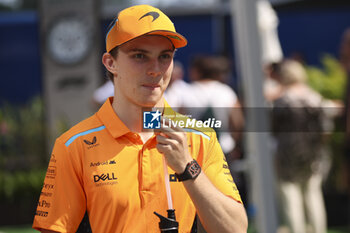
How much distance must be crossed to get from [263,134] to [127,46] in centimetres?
304

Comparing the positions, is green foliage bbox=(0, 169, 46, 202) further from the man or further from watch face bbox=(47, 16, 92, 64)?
the man

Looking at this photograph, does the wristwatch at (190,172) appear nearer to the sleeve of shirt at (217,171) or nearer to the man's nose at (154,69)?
the sleeve of shirt at (217,171)

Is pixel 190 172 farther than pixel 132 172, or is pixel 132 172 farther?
pixel 132 172

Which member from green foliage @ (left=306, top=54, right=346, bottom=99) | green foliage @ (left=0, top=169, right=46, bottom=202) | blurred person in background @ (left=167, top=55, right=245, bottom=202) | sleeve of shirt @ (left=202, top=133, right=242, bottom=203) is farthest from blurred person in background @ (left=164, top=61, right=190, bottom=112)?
sleeve of shirt @ (left=202, top=133, right=242, bottom=203)

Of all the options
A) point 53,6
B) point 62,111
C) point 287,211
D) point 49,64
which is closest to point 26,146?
point 62,111

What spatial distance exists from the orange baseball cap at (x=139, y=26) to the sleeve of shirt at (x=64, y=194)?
1.40ft

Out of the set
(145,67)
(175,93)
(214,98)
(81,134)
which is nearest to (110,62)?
(145,67)

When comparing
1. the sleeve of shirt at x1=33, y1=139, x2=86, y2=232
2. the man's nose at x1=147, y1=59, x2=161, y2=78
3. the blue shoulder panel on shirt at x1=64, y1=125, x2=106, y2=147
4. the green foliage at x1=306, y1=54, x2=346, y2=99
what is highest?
the green foliage at x1=306, y1=54, x2=346, y2=99

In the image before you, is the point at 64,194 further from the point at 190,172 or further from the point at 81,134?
the point at 190,172

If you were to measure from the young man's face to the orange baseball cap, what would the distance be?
0.03 meters

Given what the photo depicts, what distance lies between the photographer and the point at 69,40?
12070 millimetres

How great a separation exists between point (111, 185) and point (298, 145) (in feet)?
15.8

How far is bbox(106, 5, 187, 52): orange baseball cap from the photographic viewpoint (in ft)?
6.80

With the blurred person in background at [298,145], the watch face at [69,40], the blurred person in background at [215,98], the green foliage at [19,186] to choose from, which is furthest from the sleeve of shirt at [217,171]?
the watch face at [69,40]
